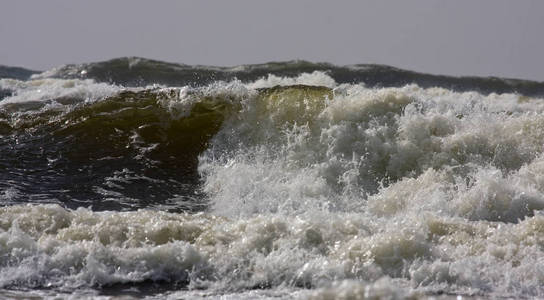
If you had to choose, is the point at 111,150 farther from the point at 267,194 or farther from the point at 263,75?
the point at 263,75

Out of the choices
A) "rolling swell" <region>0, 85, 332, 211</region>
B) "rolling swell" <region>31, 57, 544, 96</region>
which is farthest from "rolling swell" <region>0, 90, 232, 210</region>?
"rolling swell" <region>31, 57, 544, 96</region>

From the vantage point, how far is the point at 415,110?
953 centimetres

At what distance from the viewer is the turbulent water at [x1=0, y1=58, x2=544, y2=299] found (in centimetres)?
512

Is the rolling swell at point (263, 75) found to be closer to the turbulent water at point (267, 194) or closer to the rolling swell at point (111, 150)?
the turbulent water at point (267, 194)

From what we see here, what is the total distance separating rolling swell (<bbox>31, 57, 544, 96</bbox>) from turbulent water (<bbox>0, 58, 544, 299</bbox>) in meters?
12.2

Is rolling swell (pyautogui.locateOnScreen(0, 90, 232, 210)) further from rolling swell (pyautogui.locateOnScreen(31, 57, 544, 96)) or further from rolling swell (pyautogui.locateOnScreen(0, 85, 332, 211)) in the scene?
rolling swell (pyautogui.locateOnScreen(31, 57, 544, 96))

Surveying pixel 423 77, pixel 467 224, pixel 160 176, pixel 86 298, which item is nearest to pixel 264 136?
pixel 160 176

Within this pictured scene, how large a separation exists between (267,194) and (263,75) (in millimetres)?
16643

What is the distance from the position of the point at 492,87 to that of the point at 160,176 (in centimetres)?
1986

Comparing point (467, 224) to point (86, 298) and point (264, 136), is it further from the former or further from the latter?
point (264, 136)

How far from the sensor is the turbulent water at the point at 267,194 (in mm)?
5121

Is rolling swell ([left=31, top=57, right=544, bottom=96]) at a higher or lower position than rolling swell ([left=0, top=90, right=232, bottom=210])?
higher

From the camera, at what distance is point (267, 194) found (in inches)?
333

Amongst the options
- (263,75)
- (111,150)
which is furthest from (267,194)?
(263,75)
